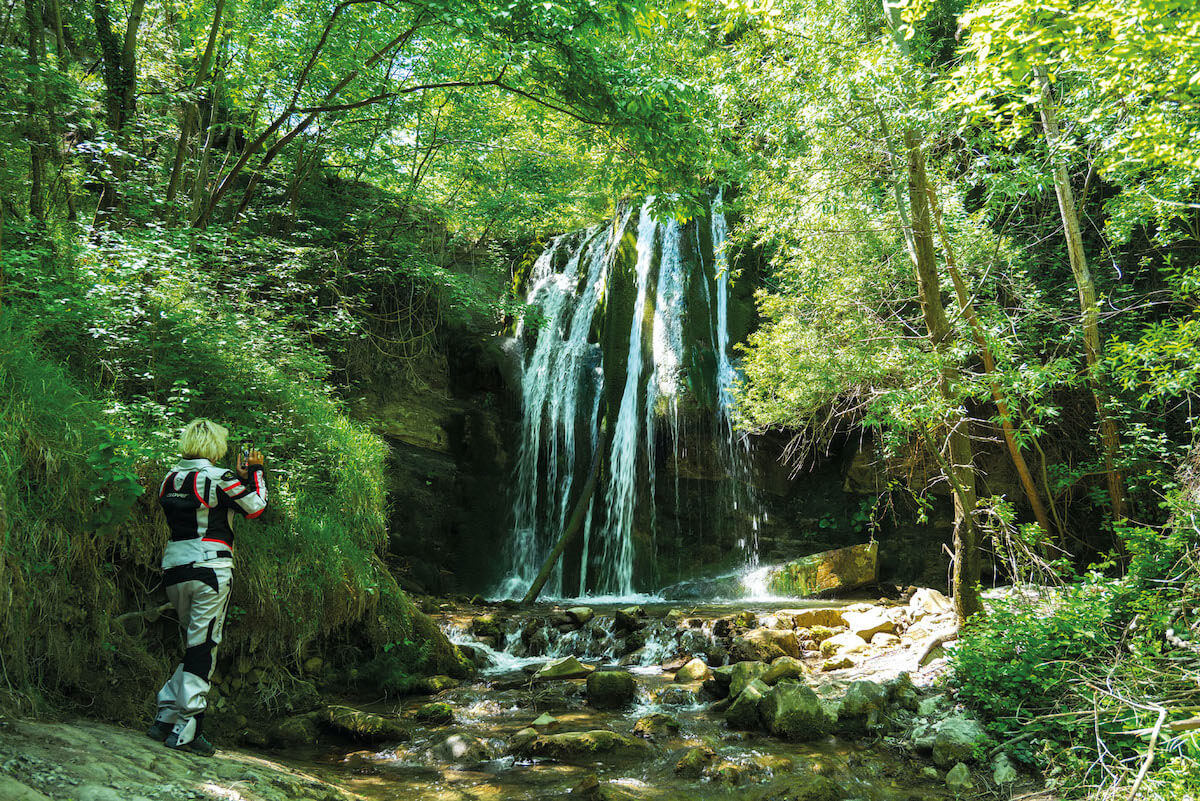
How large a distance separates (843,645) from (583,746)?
3825 millimetres

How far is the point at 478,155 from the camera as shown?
12367 millimetres

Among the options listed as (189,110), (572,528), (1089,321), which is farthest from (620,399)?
(189,110)

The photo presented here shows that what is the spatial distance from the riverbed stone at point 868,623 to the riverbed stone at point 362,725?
519 cm

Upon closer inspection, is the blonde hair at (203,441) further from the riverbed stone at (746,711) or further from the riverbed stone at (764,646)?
the riverbed stone at (764,646)

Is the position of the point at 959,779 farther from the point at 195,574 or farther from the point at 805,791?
the point at 195,574

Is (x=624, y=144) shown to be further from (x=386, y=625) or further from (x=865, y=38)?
(x=386, y=625)

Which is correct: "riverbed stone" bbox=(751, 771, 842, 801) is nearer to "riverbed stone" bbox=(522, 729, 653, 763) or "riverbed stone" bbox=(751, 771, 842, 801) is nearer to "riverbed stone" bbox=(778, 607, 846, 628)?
"riverbed stone" bbox=(522, 729, 653, 763)

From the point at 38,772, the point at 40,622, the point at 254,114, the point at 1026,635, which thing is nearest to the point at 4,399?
the point at 40,622

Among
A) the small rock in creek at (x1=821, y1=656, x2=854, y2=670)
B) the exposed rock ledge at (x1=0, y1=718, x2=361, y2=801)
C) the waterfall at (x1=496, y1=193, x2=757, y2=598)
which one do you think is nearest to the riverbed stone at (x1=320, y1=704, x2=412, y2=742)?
the exposed rock ledge at (x1=0, y1=718, x2=361, y2=801)

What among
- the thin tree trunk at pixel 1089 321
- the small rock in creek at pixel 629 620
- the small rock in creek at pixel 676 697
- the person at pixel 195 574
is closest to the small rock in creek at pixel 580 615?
the small rock in creek at pixel 629 620

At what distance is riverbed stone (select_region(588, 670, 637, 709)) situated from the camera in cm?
580

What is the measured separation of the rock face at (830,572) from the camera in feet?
33.5

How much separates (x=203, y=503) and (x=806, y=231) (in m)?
7.13

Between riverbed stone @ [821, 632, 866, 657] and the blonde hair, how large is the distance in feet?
20.7
